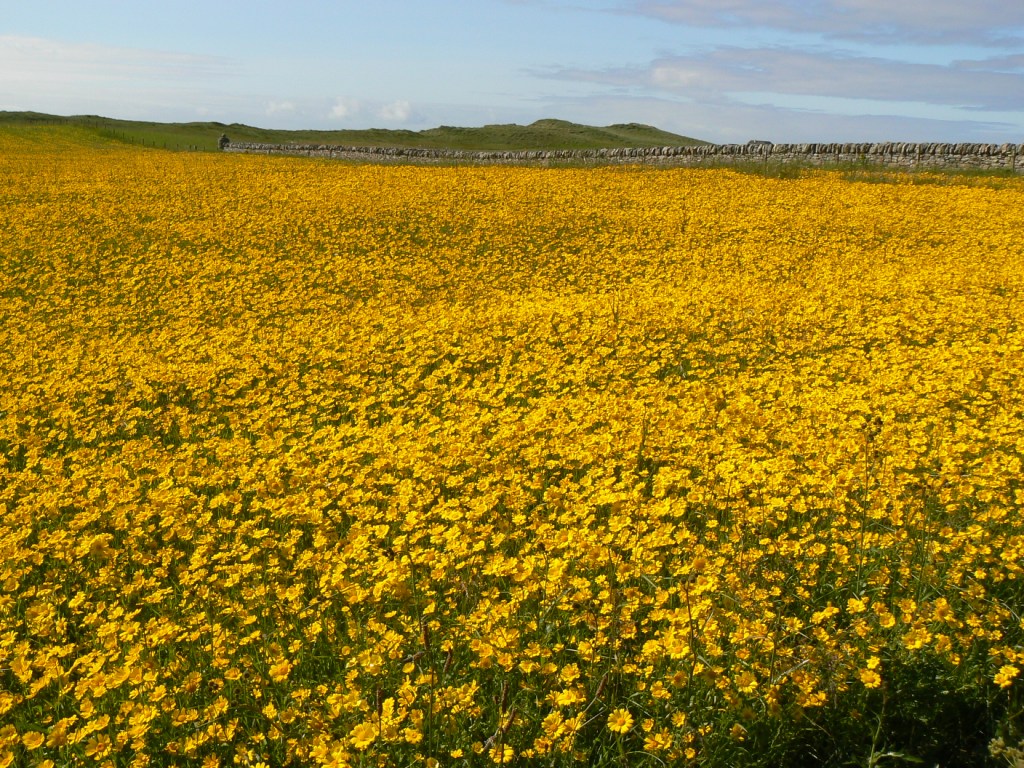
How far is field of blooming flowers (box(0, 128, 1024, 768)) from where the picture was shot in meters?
3.21

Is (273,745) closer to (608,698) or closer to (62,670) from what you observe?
(62,670)

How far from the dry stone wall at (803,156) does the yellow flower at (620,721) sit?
27.0 m

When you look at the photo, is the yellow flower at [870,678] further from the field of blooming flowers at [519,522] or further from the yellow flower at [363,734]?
the yellow flower at [363,734]

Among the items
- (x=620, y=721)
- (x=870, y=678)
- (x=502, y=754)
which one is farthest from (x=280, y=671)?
(x=870, y=678)

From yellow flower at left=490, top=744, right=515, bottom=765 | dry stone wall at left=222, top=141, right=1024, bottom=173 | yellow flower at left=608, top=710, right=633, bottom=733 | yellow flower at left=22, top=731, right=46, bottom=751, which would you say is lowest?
yellow flower at left=22, top=731, right=46, bottom=751

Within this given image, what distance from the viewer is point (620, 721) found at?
9.66 feet

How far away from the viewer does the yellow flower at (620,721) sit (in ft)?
9.50

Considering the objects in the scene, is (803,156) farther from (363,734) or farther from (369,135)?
(369,135)

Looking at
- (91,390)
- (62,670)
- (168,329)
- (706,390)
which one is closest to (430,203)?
(168,329)

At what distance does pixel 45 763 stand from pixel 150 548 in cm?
210

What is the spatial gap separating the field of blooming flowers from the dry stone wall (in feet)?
56.4

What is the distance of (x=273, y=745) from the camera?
3287 mm

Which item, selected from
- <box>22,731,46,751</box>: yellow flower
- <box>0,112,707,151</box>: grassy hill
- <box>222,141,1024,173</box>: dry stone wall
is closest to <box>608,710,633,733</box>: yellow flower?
<box>22,731,46,751</box>: yellow flower

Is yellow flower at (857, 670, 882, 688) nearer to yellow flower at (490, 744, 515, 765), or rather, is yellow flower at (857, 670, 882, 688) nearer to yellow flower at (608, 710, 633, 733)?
yellow flower at (608, 710, 633, 733)
